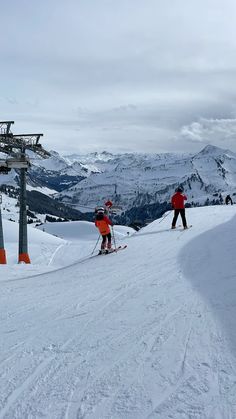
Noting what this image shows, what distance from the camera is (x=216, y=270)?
12727 millimetres

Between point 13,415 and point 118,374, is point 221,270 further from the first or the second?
point 13,415

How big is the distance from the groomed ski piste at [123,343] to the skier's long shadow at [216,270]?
0.03 meters

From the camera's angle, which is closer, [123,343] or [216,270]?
[123,343]

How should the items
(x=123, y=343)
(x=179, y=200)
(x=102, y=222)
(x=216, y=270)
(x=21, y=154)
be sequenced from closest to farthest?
1. (x=123, y=343)
2. (x=216, y=270)
3. (x=102, y=222)
4. (x=179, y=200)
5. (x=21, y=154)

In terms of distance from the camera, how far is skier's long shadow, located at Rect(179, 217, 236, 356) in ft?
28.1

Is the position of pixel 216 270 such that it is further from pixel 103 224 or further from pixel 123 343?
pixel 103 224

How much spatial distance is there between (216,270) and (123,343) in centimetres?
594

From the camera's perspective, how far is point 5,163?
27.2 meters

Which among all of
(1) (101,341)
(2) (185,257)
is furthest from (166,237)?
(1) (101,341)

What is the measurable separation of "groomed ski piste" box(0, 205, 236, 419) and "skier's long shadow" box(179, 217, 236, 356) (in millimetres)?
32

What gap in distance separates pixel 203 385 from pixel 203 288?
4967 mm

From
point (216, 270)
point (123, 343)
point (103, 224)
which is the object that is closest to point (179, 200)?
point (103, 224)

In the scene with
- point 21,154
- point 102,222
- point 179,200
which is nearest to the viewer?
point 102,222

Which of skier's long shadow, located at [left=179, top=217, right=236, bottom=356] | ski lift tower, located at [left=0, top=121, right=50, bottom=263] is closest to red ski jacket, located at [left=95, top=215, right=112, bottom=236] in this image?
skier's long shadow, located at [left=179, top=217, right=236, bottom=356]
